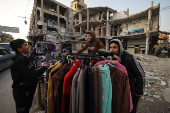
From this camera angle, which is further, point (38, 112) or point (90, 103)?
point (38, 112)

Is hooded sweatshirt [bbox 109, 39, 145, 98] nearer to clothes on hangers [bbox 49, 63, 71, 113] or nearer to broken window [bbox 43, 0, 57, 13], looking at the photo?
clothes on hangers [bbox 49, 63, 71, 113]

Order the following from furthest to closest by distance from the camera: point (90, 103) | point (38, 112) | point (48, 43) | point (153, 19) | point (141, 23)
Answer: point (141, 23), point (153, 19), point (48, 43), point (38, 112), point (90, 103)

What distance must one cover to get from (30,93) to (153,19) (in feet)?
66.7

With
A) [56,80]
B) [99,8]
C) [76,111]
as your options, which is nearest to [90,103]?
[76,111]

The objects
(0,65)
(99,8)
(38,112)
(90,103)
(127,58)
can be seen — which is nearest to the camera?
(90,103)

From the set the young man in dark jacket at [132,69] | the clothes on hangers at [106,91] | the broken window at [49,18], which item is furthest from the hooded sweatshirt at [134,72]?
the broken window at [49,18]

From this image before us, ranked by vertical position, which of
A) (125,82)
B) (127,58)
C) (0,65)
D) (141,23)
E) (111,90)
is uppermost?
(141,23)

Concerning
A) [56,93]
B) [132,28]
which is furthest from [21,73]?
[132,28]

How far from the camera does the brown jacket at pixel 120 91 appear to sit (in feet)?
3.62

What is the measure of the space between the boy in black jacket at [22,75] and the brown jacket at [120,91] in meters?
1.28

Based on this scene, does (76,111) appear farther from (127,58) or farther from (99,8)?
(99,8)

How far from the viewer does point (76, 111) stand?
1016mm

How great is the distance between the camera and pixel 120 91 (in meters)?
1.13

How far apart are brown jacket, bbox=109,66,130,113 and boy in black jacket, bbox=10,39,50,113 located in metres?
1.28
